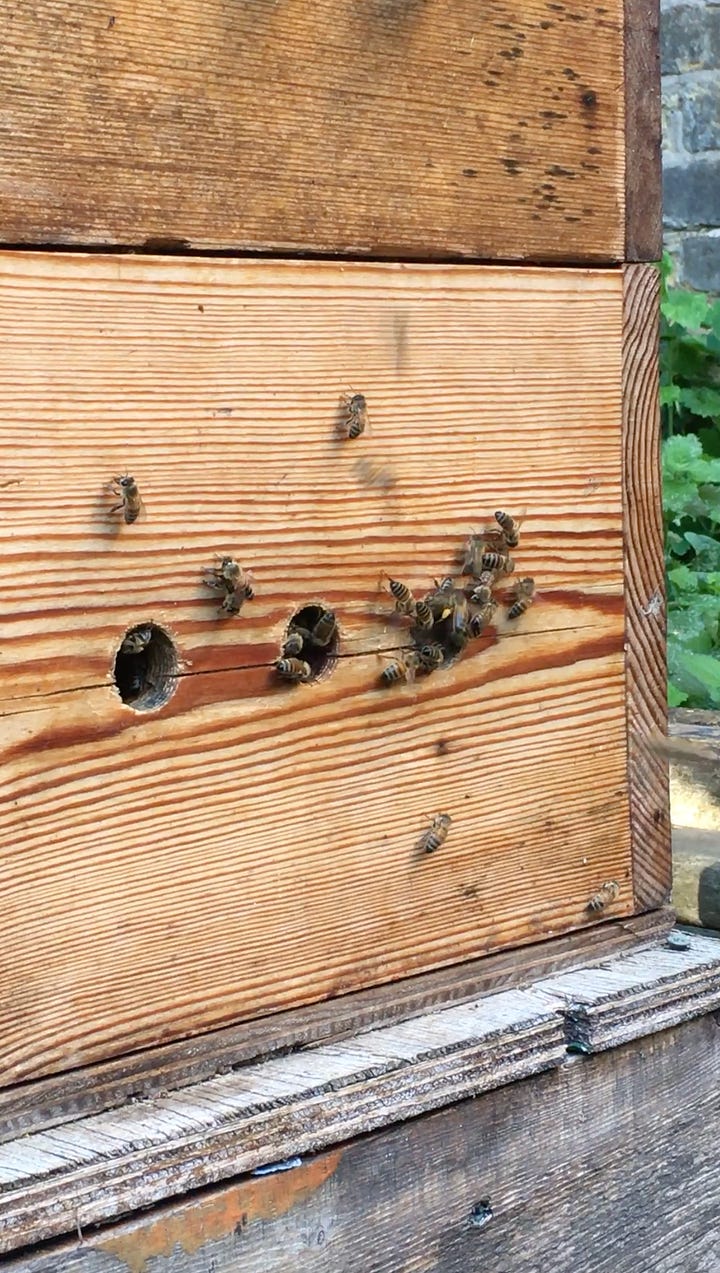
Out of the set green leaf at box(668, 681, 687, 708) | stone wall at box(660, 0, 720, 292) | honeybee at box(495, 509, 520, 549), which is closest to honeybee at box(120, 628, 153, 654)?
honeybee at box(495, 509, 520, 549)

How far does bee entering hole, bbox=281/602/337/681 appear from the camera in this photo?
78.7 inches

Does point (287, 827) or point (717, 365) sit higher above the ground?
point (717, 365)

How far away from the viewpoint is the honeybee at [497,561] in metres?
2.22

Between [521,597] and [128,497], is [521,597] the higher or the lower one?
the lower one

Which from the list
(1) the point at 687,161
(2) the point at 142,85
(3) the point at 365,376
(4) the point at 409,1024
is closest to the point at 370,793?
(4) the point at 409,1024

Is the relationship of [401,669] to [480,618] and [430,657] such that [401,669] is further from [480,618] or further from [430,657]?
[480,618]

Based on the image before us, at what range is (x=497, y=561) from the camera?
222 cm

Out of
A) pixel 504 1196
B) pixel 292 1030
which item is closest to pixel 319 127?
pixel 292 1030

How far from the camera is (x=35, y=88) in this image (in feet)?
5.66

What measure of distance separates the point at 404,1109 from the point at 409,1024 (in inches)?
9.2

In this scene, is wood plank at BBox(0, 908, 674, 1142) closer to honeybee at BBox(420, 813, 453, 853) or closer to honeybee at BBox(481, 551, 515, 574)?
honeybee at BBox(420, 813, 453, 853)

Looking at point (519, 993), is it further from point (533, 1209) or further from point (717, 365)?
point (717, 365)

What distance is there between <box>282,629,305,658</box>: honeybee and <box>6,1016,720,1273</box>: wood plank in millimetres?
632

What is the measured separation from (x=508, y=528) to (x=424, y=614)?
202 mm
